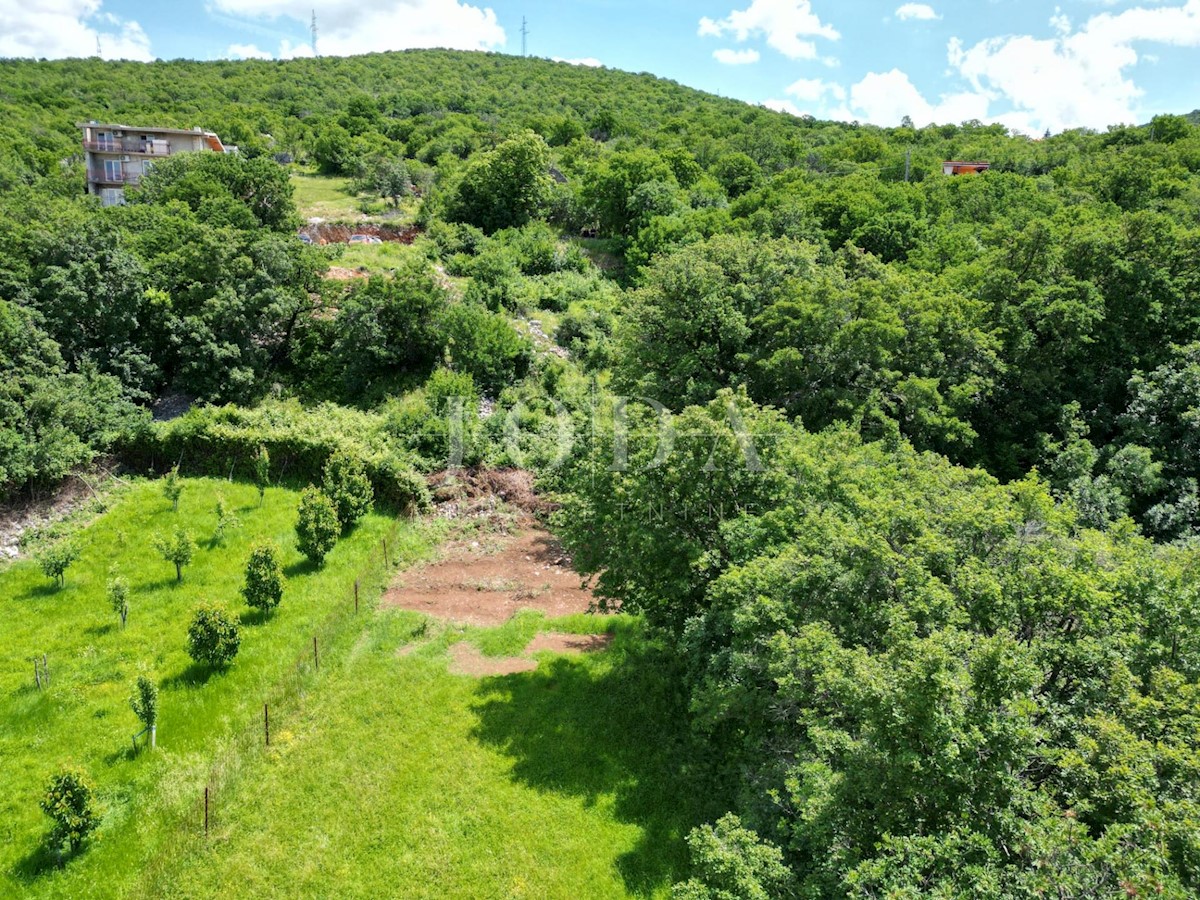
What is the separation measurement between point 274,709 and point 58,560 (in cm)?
874

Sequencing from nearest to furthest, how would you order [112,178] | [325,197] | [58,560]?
[58,560]
[112,178]
[325,197]

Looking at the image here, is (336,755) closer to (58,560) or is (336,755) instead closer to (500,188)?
(58,560)

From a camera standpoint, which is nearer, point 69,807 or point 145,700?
point 69,807

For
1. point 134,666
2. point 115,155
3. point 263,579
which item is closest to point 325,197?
point 115,155

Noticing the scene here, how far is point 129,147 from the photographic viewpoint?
53875 millimetres

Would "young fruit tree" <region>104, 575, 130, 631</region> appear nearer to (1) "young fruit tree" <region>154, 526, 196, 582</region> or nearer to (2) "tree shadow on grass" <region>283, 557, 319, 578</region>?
(1) "young fruit tree" <region>154, 526, 196, 582</region>

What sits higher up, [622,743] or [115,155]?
[115,155]

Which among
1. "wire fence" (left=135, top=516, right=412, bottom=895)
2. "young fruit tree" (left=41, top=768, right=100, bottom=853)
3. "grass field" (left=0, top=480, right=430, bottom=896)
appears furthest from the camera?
"wire fence" (left=135, top=516, right=412, bottom=895)

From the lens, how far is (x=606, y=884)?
1327 centimetres

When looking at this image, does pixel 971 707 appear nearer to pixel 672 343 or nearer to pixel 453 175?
pixel 672 343

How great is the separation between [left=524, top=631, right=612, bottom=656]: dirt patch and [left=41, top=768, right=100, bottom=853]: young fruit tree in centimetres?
1009

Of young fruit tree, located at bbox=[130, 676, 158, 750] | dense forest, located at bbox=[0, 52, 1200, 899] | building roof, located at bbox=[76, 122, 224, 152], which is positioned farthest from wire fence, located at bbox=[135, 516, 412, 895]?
building roof, located at bbox=[76, 122, 224, 152]

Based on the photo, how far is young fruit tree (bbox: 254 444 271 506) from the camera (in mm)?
26141

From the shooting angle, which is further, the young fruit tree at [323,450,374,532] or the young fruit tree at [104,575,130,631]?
the young fruit tree at [323,450,374,532]
